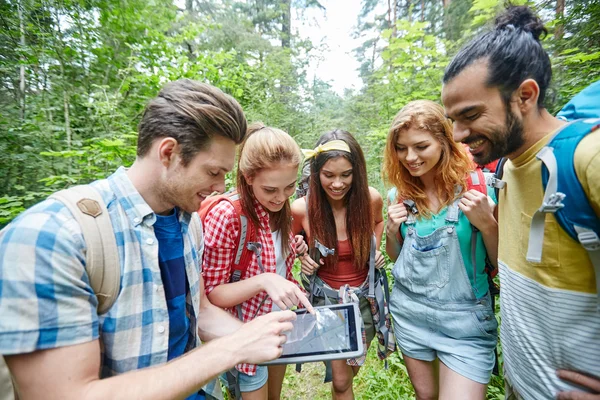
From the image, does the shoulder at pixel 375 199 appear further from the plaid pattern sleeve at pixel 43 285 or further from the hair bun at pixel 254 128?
the plaid pattern sleeve at pixel 43 285

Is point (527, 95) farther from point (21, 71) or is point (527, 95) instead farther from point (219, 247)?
point (21, 71)

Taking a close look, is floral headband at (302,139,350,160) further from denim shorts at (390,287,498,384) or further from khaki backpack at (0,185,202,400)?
khaki backpack at (0,185,202,400)

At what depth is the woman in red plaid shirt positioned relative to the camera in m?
1.96

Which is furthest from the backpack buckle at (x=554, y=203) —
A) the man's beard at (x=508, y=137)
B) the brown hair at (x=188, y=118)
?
the brown hair at (x=188, y=118)

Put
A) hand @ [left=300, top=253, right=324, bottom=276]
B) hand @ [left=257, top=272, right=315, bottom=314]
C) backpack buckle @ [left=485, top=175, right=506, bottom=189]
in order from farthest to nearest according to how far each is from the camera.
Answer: hand @ [left=300, top=253, right=324, bottom=276] < hand @ [left=257, top=272, right=315, bottom=314] < backpack buckle @ [left=485, top=175, right=506, bottom=189]

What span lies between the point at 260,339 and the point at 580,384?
56.0 inches

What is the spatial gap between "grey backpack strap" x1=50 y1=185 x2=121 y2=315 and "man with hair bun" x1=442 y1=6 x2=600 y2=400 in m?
1.72

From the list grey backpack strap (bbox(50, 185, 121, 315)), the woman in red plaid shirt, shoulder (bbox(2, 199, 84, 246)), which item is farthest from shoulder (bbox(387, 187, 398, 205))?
shoulder (bbox(2, 199, 84, 246))

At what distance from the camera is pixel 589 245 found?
44.2 inches

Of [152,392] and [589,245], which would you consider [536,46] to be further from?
[152,392]

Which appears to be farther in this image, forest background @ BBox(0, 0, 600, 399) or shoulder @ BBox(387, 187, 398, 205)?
forest background @ BBox(0, 0, 600, 399)

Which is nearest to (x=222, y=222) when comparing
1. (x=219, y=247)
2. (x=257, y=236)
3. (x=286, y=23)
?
(x=219, y=247)

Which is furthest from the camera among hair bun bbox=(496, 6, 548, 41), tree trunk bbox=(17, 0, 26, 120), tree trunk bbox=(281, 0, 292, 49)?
tree trunk bbox=(281, 0, 292, 49)

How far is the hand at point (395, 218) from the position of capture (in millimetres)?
2238
